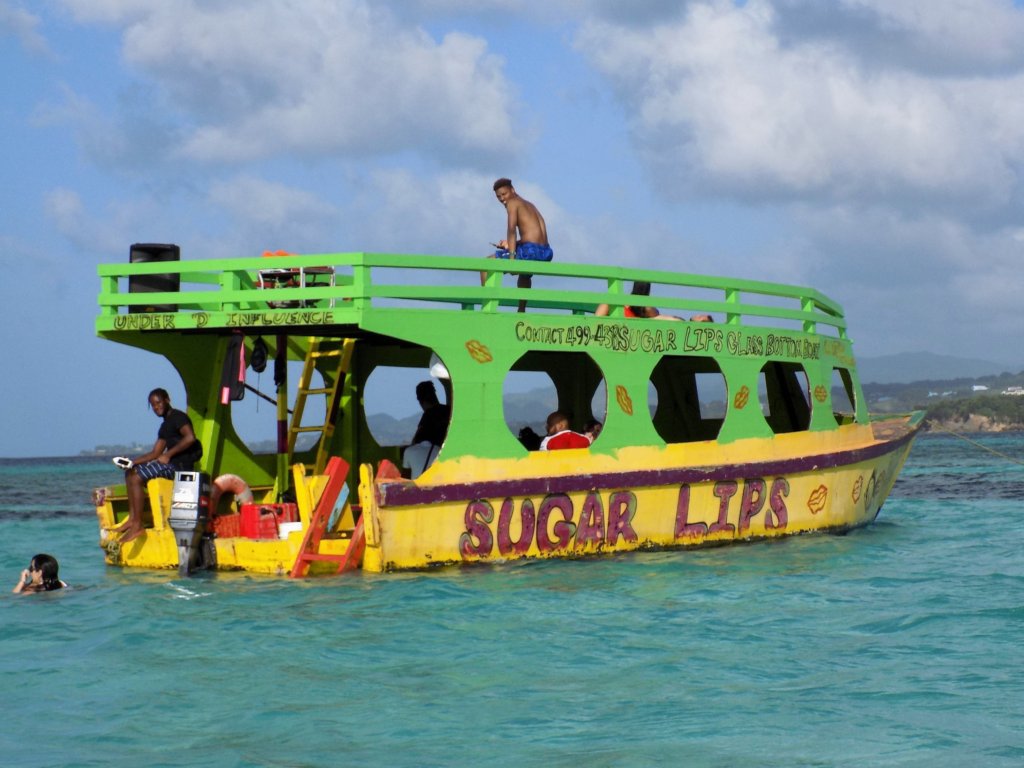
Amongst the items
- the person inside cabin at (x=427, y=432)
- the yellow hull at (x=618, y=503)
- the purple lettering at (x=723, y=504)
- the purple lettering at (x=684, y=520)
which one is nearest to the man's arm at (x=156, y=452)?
the person inside cabin at (x=427, y=432)

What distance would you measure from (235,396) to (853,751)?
20.8ft

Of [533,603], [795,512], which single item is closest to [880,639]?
[533,603]

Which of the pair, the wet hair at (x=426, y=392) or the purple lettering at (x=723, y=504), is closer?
the purple lettering at (x=723, y=504)

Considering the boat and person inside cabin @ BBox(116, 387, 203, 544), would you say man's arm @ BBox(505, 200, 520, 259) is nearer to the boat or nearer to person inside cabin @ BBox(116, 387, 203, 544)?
the boat

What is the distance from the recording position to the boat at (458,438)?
10.5 meters

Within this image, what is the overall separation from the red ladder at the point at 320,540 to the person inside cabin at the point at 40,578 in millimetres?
2154

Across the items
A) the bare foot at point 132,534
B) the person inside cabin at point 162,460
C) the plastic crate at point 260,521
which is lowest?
the bare foot at point 132,534

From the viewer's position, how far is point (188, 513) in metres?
10.9

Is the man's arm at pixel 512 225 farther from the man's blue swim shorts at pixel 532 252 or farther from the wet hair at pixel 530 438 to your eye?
the wet hair at pixel 530 438

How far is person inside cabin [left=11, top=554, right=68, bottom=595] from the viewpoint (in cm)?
1105

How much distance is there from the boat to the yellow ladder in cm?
2

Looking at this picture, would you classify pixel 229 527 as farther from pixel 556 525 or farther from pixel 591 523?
pixel 591 523

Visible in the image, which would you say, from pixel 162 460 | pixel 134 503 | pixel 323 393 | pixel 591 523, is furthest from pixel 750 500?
pixel 134 503

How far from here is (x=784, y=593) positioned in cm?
1016
